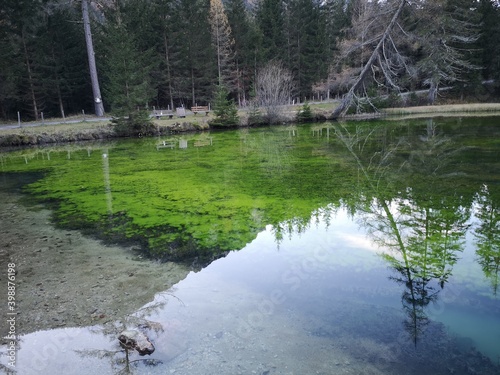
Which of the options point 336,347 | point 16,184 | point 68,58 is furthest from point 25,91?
point 336,347

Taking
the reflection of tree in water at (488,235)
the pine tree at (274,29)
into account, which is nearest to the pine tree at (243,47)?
the pine tree at (274,29)

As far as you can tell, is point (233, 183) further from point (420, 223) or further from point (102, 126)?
point (102, 126)

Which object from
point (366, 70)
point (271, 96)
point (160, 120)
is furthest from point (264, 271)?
point (271, 96)

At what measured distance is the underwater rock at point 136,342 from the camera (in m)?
2.99

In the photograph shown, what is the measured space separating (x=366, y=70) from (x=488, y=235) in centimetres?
1772

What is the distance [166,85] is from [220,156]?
760 inches

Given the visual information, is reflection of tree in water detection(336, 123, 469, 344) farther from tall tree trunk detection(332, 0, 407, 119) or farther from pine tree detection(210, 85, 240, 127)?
pine tree detection(210, 85, 240, 127)

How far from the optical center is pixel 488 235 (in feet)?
16.4

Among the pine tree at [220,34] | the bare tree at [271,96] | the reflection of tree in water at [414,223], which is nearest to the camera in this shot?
the reflection of tree in water at [414,223]

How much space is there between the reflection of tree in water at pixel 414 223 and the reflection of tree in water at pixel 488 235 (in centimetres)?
21

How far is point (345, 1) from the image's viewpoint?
156 feet

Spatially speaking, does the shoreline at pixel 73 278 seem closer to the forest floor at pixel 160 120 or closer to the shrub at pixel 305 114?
the forest floor at pixel 160 120

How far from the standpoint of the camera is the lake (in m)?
2.96

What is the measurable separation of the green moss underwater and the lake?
0.06m
